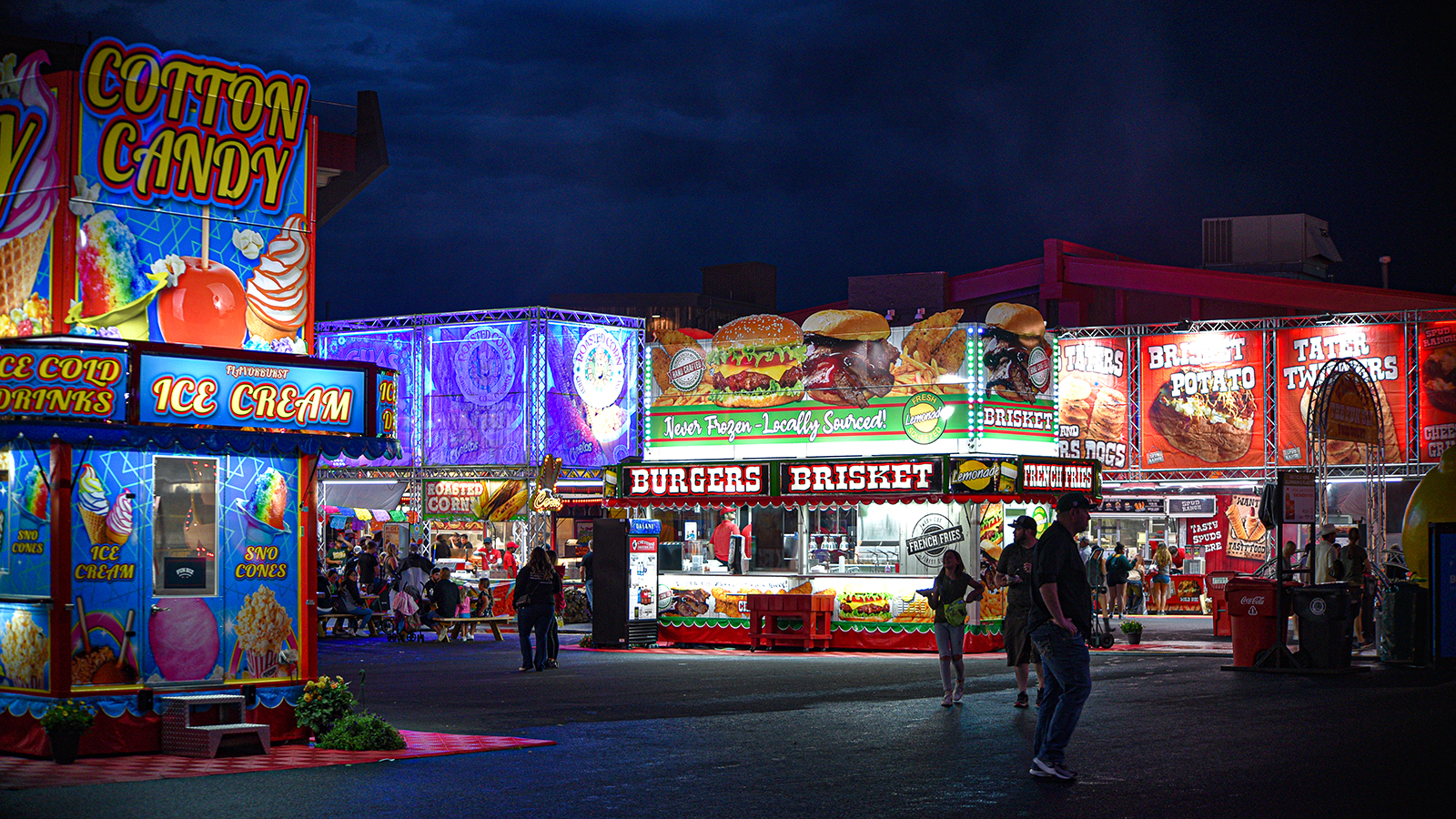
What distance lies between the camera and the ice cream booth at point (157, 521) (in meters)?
11.8

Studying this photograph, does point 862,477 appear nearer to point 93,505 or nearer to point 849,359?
point 849,359

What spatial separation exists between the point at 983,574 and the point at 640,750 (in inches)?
486

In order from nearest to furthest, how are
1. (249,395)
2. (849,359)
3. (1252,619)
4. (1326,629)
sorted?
(249,395)
(1326,629)
(1252,619)
(849,359)

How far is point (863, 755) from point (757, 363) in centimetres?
1550

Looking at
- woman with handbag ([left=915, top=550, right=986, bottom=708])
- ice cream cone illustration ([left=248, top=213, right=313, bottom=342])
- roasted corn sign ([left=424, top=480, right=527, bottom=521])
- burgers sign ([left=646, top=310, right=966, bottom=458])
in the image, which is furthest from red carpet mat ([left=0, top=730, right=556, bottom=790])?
roasted corn sign ([left=424, top=480, right=527, bottom=521])

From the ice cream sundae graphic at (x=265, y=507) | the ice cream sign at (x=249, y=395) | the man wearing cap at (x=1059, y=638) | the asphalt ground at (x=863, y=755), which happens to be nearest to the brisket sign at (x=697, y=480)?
the asphalt ground at (x=863, y=755)

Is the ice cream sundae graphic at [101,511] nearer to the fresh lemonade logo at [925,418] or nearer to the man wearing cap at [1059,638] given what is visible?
the man wearing cap at [1059,638]

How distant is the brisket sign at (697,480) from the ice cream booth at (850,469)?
29 millimetres

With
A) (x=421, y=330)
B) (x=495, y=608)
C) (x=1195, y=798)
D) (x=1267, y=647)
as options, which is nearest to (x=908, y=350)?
(x=1267, y=647)

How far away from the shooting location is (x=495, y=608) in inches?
1191

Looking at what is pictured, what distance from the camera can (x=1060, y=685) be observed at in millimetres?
10031

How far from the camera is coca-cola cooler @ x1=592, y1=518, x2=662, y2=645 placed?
25.1m

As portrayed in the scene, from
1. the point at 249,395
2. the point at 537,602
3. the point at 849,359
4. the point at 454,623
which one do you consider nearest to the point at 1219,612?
the point at 849,359

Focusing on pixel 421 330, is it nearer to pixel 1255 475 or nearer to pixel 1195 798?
pixel 1255 475
